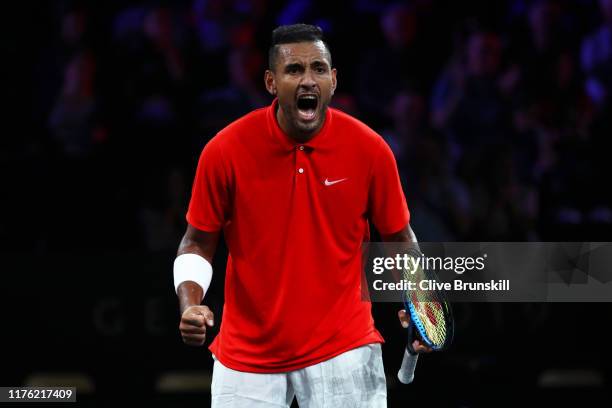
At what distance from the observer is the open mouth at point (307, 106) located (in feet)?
10.6

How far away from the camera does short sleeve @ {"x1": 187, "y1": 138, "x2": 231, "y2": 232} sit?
325 centimetres

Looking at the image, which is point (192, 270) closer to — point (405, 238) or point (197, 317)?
point (197, 317)

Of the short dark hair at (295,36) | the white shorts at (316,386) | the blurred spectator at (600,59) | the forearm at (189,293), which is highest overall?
the blurred spectator at (600,59)

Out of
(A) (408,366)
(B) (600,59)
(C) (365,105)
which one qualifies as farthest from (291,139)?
(B) (600,59)

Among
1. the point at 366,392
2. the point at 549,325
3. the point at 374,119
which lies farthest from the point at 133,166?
the point at 366,392

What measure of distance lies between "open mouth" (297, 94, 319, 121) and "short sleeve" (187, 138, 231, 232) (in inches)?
11.0

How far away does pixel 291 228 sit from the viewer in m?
3.22

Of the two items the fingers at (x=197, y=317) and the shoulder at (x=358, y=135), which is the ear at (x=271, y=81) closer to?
the shoulder at (x=358, y=135)

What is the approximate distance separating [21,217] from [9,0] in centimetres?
162

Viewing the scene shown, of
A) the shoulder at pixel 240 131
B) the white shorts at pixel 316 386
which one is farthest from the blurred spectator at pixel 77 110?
the white shorts at pixel 316 386

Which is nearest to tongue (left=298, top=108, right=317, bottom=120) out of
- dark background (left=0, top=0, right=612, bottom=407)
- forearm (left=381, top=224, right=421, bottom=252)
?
forearm (left=381, top=224, right=421, bottom=252)

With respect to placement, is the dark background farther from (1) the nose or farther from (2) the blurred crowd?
(1) the nose

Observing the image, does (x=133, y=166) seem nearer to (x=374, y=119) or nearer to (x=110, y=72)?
(x=110, y=72)

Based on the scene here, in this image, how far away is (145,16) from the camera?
20.7 ft
